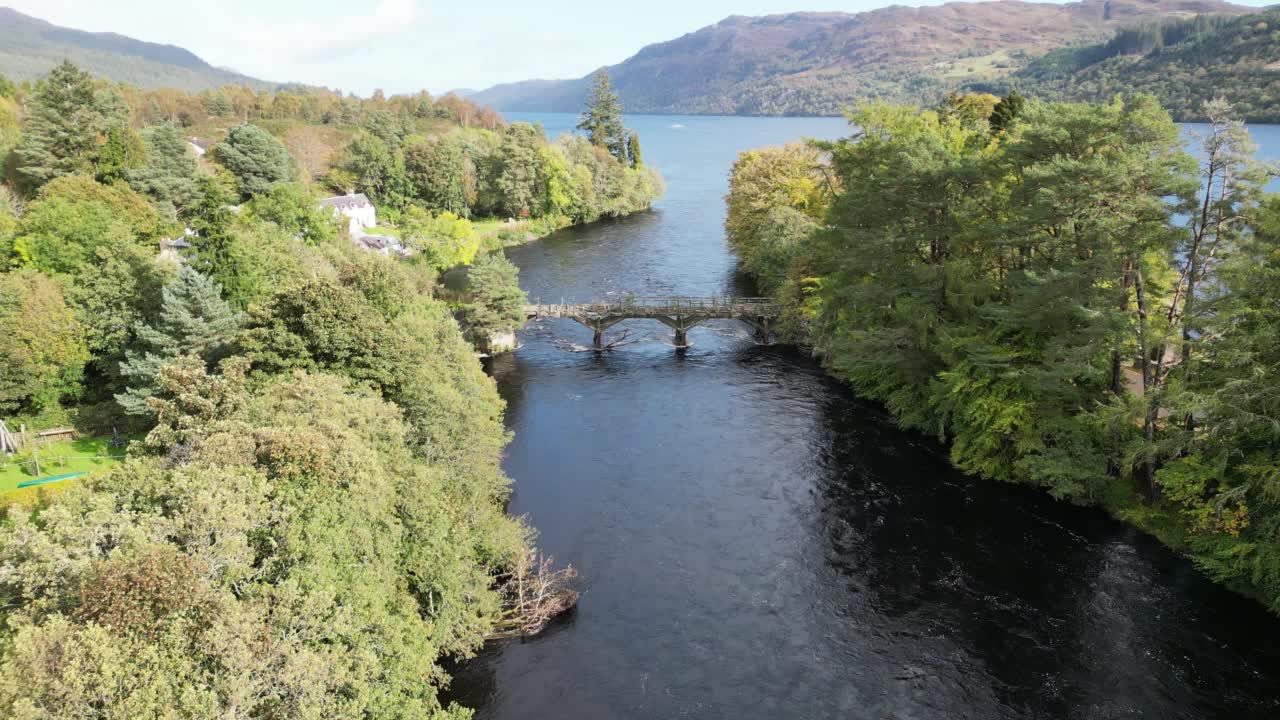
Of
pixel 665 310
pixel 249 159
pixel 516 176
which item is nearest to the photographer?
pixel 665 310

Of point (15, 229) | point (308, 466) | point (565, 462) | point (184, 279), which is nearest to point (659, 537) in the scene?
point (565, 462)

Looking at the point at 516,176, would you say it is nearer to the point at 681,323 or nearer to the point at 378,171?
the point at 378,171

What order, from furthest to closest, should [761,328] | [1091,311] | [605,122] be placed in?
1. [605,122]
2. [761,328]
3. [1091,311]

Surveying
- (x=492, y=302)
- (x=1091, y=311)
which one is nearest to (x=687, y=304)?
(x=492, y=302)

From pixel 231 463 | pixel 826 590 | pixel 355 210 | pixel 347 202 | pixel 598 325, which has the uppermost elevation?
pixel 347 202

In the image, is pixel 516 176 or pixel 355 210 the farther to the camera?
pixel 516 176

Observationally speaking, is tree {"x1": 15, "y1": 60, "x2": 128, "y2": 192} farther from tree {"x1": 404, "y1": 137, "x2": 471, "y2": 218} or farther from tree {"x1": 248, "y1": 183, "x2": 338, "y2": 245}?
tree {"x1": 404, "y1": 137, "x2": 471, "y2": 218}

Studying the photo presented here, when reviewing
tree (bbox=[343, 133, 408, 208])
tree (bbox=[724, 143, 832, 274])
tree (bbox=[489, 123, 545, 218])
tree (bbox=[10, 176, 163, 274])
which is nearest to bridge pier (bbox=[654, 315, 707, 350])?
tree (bbox=[724, 143, 832, 274])

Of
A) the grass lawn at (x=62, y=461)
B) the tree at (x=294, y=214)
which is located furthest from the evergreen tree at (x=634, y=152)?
the grass lawn at (x=62, y=461)
